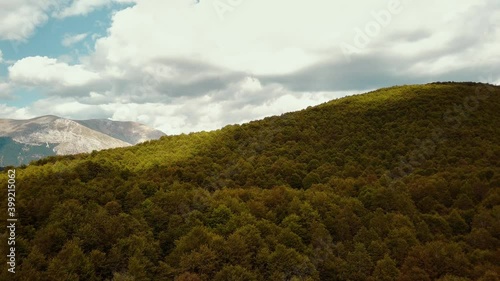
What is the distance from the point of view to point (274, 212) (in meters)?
33.2

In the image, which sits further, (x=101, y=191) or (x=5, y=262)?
(x=101, y=191)

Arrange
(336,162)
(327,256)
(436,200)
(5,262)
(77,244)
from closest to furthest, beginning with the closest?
1. (5,262)
2. (77,244)
3. (327,256)
4. (436,200)
5. (336,162)

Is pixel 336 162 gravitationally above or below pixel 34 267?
above


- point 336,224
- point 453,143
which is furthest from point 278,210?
point 453,143

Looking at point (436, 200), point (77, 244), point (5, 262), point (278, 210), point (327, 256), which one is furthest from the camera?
point (436, 200)

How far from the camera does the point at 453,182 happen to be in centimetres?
3934

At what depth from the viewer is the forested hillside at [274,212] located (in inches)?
965

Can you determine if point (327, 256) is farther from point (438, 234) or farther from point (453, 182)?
point (453, 182)

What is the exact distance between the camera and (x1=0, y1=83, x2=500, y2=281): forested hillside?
24516 mm

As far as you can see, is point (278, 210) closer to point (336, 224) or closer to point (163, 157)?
point (336, 224)

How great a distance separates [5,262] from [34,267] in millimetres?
1669

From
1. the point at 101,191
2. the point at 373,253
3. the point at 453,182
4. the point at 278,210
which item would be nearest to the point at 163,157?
the point at 101,191

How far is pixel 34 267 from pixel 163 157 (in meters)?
32.5

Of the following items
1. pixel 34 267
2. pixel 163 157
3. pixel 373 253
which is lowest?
pixel 373 253
